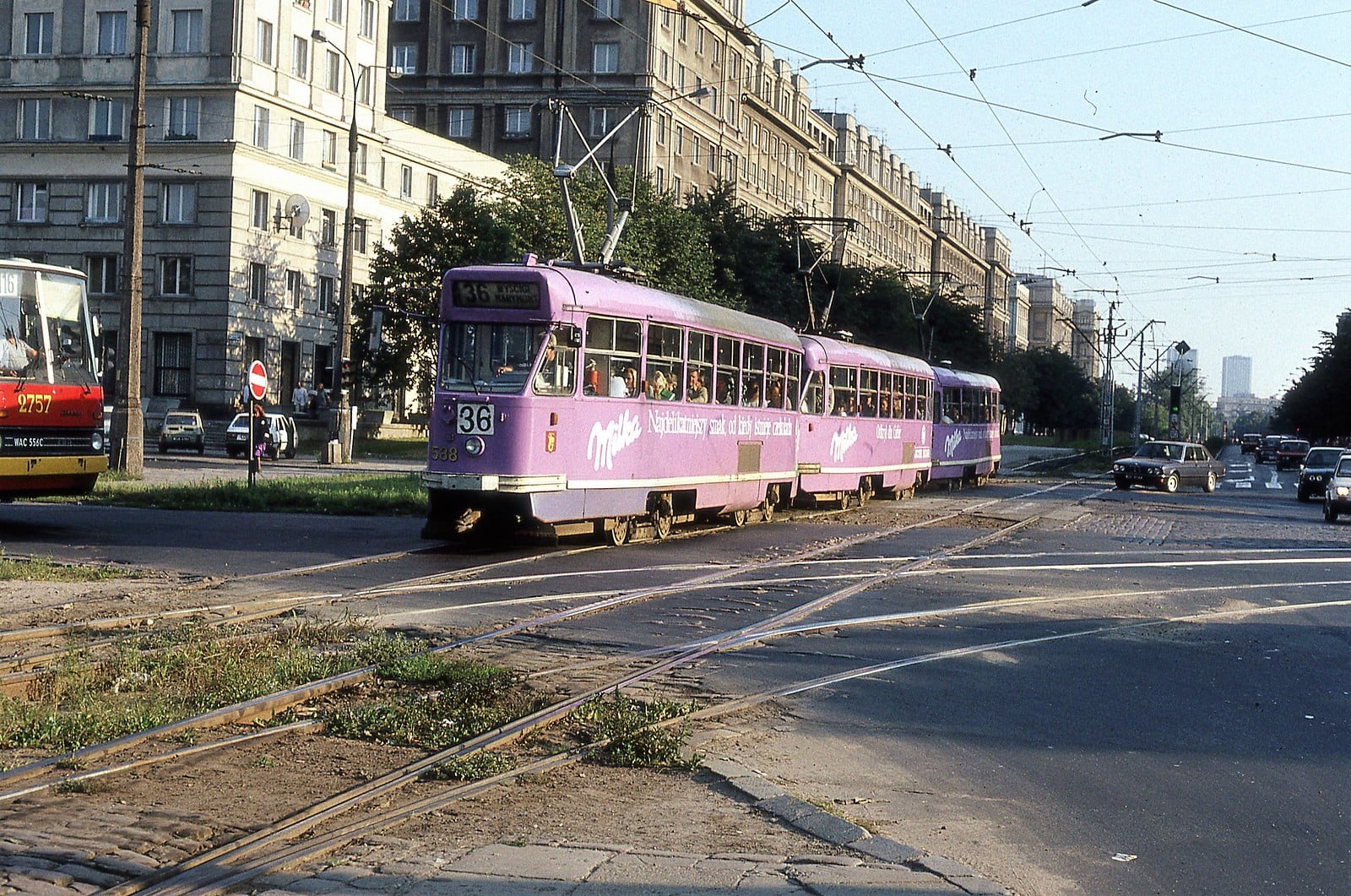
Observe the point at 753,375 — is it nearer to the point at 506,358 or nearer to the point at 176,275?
the point at 506,358

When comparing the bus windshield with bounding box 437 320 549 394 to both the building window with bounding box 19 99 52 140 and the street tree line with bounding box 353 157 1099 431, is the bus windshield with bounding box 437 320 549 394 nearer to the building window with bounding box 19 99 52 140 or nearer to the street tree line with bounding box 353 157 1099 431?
the street tree line with bounding box 353 157 1099 431

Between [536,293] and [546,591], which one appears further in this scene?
[536,293]

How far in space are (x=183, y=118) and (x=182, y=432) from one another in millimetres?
12758

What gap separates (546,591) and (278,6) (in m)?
44.8

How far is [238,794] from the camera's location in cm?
604

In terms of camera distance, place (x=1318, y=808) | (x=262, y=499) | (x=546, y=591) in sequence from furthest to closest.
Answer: (x=262, y=499), (x=546, y=591), (x=1318, y=808)

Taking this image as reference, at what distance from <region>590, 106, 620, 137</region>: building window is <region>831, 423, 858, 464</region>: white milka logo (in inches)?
1767

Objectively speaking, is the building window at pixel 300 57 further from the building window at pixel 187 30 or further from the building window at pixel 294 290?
the building window at pixel 294 290

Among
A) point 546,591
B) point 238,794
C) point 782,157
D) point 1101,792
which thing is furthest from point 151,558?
point 782,157

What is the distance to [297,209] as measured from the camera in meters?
53.4

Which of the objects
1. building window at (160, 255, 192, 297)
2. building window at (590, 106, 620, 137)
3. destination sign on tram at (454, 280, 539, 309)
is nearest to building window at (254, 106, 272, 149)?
building window at (160, 255, 192, 297)

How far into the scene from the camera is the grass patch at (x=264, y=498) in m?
22.4

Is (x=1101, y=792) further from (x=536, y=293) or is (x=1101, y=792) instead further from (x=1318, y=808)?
(x=536, y=293)

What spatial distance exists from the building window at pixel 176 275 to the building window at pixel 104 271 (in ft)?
6.68
